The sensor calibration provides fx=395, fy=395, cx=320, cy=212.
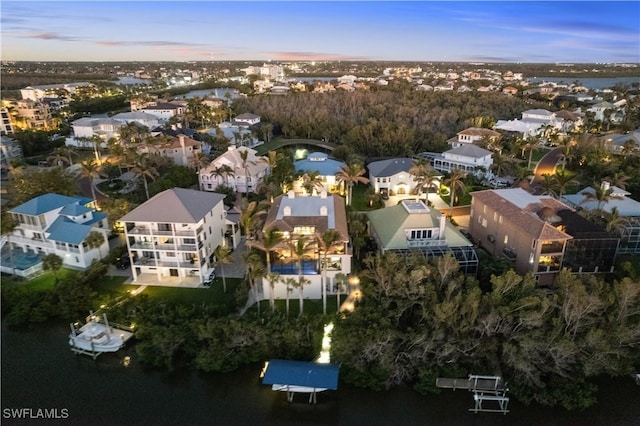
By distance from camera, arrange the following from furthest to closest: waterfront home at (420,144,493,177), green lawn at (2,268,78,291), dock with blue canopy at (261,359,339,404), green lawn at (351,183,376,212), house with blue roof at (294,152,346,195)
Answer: waterfront home at (420,144,493,177) < house with blue roof at (294,152,346,195) < green lawn at (351,183,376,212) < green lawn at (2,268,78,291) < dock with blue canopy at (261,359,339,404)

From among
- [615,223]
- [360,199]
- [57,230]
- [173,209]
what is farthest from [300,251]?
[615,223]

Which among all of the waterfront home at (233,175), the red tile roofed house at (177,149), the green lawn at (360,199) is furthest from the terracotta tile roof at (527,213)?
the red tile roofed house at (177,149)

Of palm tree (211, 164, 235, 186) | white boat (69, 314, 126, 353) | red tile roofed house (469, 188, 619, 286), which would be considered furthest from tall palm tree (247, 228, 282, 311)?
palm tree (211, 164, 235, 186)

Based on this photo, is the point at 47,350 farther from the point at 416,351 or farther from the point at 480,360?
the point at 480,360

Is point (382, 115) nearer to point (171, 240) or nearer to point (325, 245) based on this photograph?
point (171, 240)

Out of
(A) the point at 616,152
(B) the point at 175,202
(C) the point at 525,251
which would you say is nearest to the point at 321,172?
(B) the point at 175,202

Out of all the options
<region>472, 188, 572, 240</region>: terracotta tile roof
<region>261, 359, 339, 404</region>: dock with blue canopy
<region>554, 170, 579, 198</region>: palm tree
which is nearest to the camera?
<region>261, 359, 339, 404</region>: dock with blue canopy

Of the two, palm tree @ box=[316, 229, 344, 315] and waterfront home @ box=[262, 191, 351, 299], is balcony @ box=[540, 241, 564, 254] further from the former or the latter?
palm tree @ box=[316, 229, 344, 315]
